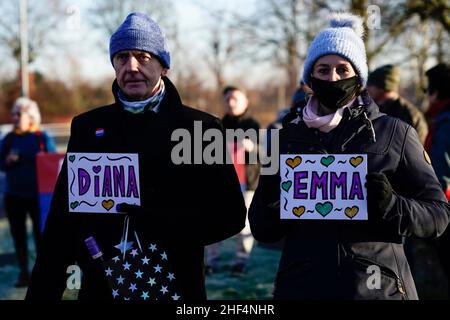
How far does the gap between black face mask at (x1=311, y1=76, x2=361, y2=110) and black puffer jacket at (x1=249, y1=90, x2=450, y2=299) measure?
0.21ft

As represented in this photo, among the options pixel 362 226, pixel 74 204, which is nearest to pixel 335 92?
pixel 362 226

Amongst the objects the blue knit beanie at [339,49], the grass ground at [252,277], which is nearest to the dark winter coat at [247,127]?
the grass ground at [252,277]

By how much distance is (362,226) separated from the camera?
217 centimetres

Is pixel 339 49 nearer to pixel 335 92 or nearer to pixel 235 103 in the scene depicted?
pixel 335 92

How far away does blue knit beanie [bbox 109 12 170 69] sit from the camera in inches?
97.4

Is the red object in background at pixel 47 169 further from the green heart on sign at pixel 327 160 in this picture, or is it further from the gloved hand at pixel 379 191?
the gloved hand at pixel 379 191

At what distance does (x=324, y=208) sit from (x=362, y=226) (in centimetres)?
15

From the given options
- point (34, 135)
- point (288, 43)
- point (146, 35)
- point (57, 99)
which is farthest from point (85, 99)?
point (146, 35)

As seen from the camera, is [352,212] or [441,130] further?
[441,130]

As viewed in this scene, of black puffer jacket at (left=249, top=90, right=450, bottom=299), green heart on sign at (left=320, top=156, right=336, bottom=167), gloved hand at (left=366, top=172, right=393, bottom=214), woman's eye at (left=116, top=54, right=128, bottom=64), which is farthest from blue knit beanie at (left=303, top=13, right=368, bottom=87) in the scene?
woman's eye at (left=116, top=54, right=128, bottom=64)

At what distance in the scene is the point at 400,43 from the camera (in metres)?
15.6

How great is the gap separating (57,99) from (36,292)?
Answer: 39.4m
